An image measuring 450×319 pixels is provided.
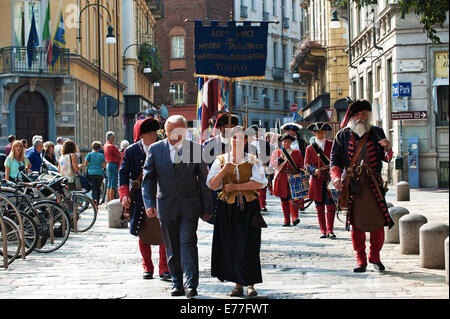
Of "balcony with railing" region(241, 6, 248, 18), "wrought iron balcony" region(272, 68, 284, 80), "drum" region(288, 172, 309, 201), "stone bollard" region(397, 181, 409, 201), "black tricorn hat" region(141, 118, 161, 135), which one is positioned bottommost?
"stone bollard" region(397, 181, 409, 201)

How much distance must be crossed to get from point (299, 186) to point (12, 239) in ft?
19.1

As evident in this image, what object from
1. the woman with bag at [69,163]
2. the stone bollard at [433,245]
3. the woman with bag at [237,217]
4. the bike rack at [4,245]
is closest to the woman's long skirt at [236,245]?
the woman with bag at [237,217]

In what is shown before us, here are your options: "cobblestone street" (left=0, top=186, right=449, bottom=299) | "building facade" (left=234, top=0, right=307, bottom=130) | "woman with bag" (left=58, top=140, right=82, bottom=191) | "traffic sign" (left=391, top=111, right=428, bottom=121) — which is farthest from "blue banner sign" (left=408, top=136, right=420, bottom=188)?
"building facade" (left=234, top=0, right=307, bottom=130)

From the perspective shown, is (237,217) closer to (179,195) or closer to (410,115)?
(179,195)

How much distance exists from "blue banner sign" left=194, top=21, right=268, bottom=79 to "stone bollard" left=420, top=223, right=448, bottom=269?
357cm

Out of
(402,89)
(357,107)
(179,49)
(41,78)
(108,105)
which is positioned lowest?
(357,107)

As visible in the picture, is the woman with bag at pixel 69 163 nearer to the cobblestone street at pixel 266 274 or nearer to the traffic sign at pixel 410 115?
the cobblestone street at pixel 266 274

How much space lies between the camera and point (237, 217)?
7973mm

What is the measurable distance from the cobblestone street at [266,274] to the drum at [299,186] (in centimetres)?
100

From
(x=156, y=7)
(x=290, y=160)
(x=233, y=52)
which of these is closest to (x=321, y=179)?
(x=290, y=160)

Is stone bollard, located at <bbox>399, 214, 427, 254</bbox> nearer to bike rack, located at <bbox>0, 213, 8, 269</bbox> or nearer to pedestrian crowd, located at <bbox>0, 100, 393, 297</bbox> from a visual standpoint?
pedestrian crowd, located at <bbox>0, 100, 393, 297</bbox>

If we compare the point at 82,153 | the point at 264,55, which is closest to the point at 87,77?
the point at 82,153

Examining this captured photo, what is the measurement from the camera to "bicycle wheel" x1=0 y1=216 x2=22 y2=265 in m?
10.4
